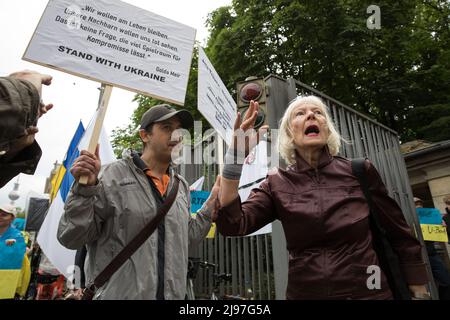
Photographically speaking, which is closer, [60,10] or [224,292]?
[60,10]

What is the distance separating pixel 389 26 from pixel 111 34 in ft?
43.5

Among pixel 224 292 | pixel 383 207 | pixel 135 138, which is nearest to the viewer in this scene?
pixel 383 207

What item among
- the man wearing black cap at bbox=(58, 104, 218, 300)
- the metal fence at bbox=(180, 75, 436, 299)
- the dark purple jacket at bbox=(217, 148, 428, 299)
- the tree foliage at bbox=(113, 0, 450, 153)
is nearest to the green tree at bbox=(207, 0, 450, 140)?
the tree foliage at bbox=(113, 0, 450, 153)

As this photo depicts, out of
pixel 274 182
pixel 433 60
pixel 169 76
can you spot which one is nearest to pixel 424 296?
pixel 274 182

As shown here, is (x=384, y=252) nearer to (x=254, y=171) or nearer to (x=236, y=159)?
(x=236, y=159)

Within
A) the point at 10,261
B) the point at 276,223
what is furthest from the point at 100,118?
the point at 10,261

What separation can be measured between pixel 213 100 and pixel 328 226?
179 centimetres

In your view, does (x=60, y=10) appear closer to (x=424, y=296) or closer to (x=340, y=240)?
(x=340, y=240)

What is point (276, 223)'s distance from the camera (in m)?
3.29

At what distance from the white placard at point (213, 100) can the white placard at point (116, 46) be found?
0.16m

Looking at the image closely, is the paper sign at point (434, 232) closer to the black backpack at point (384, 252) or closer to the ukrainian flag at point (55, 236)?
the black backpack at point (384, 252)

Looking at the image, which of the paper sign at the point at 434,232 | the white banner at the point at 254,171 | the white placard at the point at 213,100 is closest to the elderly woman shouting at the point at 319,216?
the white placard at the point at 213,100

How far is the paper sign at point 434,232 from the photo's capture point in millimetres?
6027
